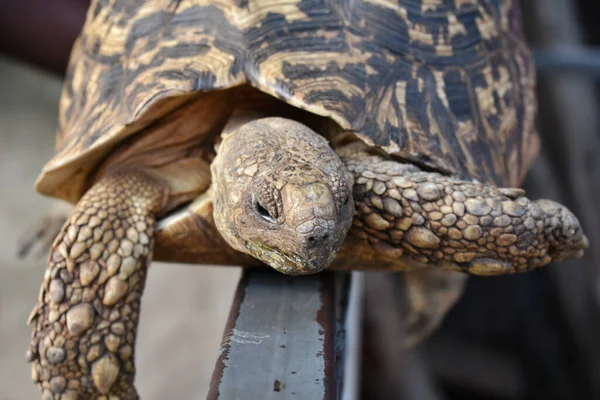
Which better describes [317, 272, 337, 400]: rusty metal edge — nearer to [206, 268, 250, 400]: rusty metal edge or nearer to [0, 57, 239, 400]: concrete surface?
[206, 268, 250, 400]: rusty metal edge

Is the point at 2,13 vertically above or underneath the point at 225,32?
underneath

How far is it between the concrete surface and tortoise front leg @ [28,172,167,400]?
6.54ft

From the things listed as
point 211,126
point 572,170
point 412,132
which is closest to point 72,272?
point 211,126

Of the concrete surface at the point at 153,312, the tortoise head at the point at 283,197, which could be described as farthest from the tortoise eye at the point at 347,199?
the concrete surface at the point at 153,312

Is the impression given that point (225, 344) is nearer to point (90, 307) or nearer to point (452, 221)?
point (90, 307)

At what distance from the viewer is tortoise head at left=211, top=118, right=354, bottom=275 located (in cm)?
141

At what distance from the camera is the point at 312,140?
62.1 inches

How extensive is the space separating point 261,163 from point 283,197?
0.39 feet

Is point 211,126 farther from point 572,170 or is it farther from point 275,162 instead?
point 572,170

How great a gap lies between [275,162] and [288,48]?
13.2 inches

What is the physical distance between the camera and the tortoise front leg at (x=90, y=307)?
168cm

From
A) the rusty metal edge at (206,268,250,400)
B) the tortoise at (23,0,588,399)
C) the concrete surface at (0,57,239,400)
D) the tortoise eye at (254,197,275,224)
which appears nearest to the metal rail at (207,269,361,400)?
the rusty metal edge at (206,268,250,400)

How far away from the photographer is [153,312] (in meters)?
4.04

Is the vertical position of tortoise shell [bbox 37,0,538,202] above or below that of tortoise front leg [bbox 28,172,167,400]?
above
